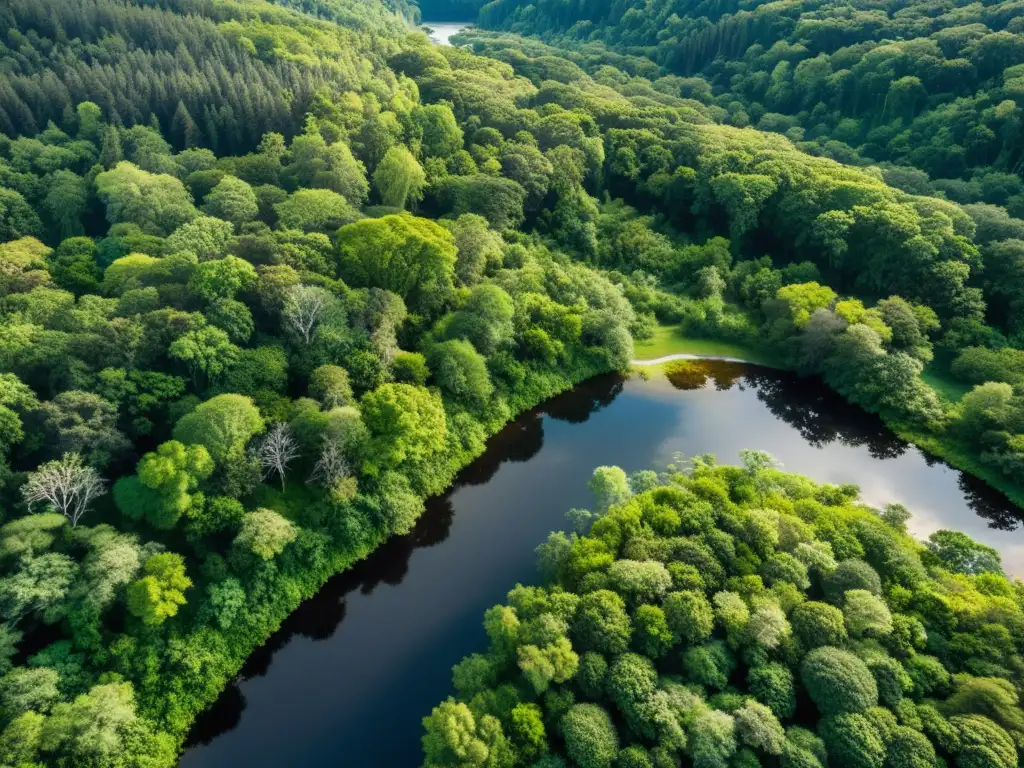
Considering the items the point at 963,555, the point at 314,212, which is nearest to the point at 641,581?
the point at 963,555

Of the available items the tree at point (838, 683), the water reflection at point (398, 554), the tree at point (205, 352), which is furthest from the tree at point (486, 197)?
the tree at point (838, 683)

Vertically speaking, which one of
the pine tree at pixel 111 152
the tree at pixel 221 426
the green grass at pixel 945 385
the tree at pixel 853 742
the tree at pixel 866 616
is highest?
the pine tree at pixel 111 152

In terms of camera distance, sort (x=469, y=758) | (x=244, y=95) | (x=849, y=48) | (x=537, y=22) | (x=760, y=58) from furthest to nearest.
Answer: (x=537, y=22) < (x=760, y=58) < (x=849, y=48) < (x=244, y=95) < (x=469, y=758)

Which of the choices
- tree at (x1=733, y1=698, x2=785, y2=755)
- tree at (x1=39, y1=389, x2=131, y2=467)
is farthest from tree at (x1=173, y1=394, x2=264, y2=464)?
tree at (x1=733, y1=698, x2=785, y2=755)

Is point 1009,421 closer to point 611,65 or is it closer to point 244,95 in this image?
point 244,95

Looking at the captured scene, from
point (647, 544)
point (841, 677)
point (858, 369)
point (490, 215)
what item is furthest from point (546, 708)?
point (490, 215)

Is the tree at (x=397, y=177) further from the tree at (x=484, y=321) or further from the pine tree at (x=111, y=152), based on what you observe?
the pine tree at (x=111, y=152)
